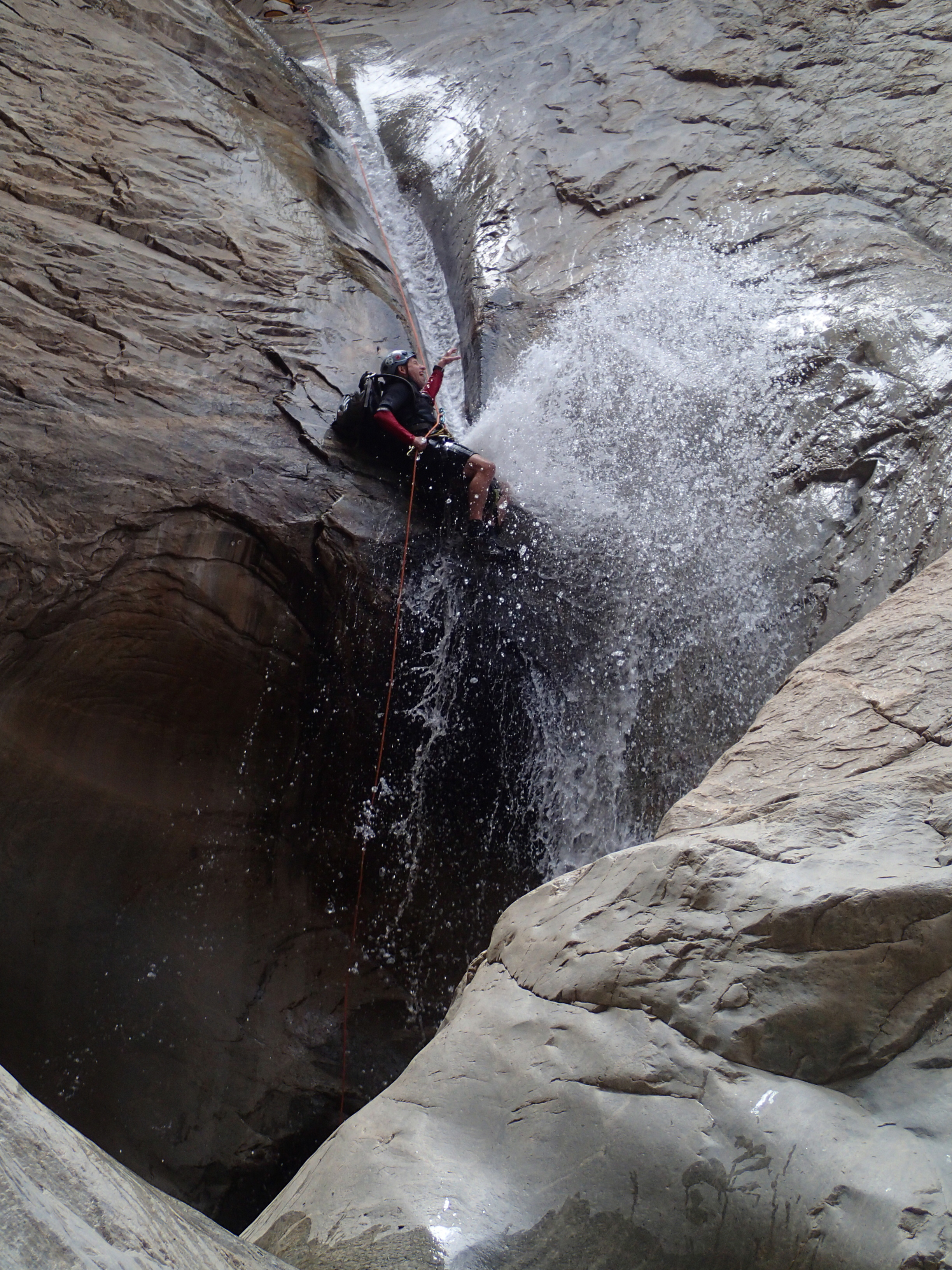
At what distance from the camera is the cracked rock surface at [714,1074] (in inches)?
58.1

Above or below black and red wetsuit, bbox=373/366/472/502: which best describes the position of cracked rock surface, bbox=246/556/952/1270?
below

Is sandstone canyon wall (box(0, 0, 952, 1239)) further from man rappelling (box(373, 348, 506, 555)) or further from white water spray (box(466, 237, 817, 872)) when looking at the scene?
man rappelling (box(373, 348, 506, 555))

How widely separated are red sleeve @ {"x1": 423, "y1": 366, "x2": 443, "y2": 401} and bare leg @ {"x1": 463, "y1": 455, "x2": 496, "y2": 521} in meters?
0.66

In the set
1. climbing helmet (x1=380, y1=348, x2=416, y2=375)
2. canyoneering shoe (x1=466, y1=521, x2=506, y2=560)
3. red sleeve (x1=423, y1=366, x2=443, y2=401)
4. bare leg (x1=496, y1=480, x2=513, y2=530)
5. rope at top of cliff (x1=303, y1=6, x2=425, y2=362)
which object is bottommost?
canyoneering shoe (x1=466, y1=521, x2=506, y2=560)

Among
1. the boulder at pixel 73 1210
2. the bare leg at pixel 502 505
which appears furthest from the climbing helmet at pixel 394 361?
the boulder at pixel 73 1210

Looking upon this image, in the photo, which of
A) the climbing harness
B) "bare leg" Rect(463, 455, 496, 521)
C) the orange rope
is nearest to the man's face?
the climbing harness

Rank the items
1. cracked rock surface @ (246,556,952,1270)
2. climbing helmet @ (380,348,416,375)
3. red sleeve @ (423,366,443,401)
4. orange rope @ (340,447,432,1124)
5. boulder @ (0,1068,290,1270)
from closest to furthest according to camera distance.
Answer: boulder @ (0,1068,290,1270) → cracked rock surface @ (246,556,952,1270) → orange rope @ (340,447,432,1124) → climbing helmet @ (380,348,416,375) → red sleeve @ (423,366,443,401)

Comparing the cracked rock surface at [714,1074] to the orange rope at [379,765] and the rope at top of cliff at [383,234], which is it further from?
the rope at top of cliff at [383,234]

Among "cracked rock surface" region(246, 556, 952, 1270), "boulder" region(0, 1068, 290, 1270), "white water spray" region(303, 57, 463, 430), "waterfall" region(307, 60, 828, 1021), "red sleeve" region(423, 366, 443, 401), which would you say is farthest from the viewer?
"white water spray" region(303, 57, 463, 430)

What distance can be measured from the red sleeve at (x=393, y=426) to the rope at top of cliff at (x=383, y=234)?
45.2 inches

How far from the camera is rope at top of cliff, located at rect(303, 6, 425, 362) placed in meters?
5.67

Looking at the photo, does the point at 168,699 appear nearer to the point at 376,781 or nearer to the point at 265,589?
the point at 265,589

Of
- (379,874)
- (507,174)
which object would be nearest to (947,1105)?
(379,874)

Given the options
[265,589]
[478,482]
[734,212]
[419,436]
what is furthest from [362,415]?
[734,212]
